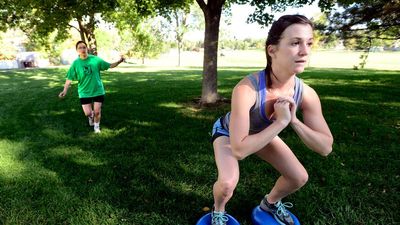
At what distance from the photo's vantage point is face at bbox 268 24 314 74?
94.8 inches

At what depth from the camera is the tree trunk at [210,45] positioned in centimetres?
906

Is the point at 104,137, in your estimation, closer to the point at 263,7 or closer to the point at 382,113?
the point at 263,7

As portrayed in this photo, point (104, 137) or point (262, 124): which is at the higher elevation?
point (262, 124)

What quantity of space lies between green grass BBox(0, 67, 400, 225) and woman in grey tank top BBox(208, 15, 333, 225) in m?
0.88

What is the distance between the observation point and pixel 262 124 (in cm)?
296

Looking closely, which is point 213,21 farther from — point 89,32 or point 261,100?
point 89,32

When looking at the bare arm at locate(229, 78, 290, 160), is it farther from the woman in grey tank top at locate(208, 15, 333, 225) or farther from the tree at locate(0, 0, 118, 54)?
the tree at locate(0, 0, 118, 54)

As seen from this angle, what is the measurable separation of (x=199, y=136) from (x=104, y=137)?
1942 millimetres

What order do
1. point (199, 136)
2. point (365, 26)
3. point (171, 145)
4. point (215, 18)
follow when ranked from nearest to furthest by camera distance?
1. point (171, 145)
2. point (199, 136)
3. point (215, 18)
4. point (365, 26)

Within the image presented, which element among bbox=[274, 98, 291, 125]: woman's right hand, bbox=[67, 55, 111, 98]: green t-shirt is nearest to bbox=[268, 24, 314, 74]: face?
bbox=[274, 98, 291, 125]: woman's right hand

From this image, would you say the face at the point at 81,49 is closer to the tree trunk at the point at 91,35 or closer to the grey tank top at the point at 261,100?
the grey tank top at the point at 261,100

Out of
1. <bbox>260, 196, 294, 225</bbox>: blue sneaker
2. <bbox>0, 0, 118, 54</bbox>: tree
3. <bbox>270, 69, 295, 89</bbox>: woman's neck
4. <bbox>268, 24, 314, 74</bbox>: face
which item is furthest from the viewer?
<bbox>0, 0, 118, 54</bbox>: tree

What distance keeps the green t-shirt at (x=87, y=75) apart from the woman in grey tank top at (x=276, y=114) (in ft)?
15.1

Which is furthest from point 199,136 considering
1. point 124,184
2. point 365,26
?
point 365,26
